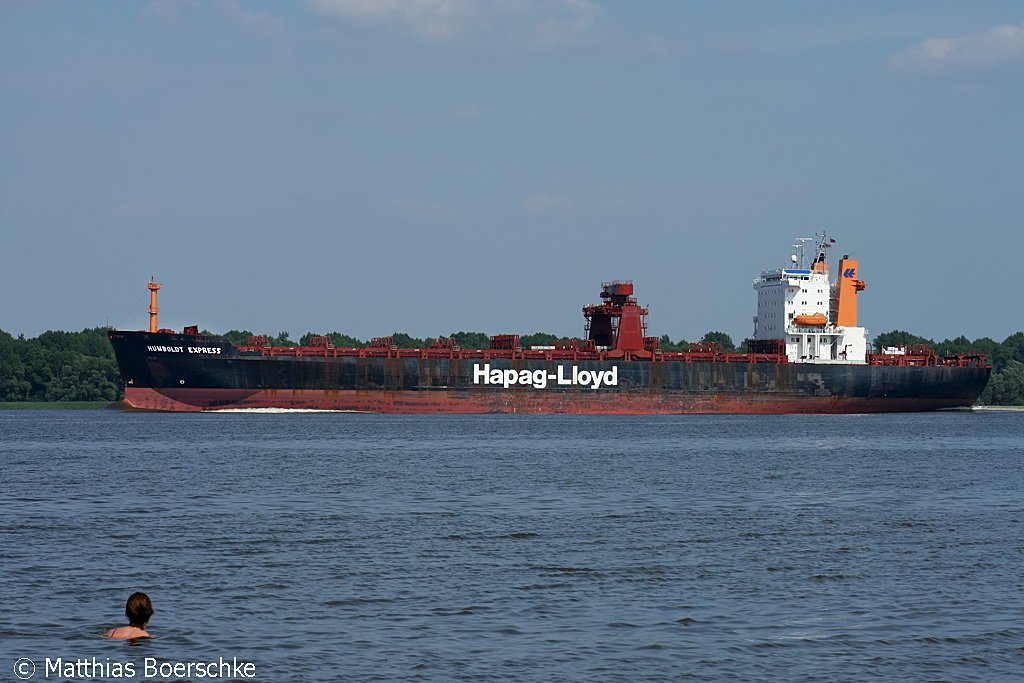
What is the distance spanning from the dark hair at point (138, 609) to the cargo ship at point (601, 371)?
60582mm

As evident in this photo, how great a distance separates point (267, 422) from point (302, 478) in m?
34.9

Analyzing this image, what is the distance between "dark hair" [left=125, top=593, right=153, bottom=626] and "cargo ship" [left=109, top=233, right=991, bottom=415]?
60.6 m

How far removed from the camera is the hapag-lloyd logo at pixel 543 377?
81375mm

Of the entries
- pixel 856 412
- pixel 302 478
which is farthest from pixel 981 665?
pixel 856 412

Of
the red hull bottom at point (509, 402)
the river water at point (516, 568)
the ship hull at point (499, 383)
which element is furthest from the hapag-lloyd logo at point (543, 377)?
the river water at point (516, 568)

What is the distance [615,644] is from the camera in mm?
16438

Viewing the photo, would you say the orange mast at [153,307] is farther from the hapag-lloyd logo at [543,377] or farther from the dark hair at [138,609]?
the dark hair at [138,609]

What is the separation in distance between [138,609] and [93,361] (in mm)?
121005

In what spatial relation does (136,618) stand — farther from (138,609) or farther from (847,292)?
(847,292)

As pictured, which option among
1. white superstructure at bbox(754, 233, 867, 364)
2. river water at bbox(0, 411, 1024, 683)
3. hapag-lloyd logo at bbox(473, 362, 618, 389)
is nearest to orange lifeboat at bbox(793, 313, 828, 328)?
white superstructure at bbox(754, 233, 867, 364)

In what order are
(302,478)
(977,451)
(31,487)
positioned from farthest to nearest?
(977,451) → (302,478) → (31,487)

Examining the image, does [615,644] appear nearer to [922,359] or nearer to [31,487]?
[31,487]

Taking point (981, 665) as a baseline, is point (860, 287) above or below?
above

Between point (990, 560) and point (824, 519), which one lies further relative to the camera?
point (824, 519)
